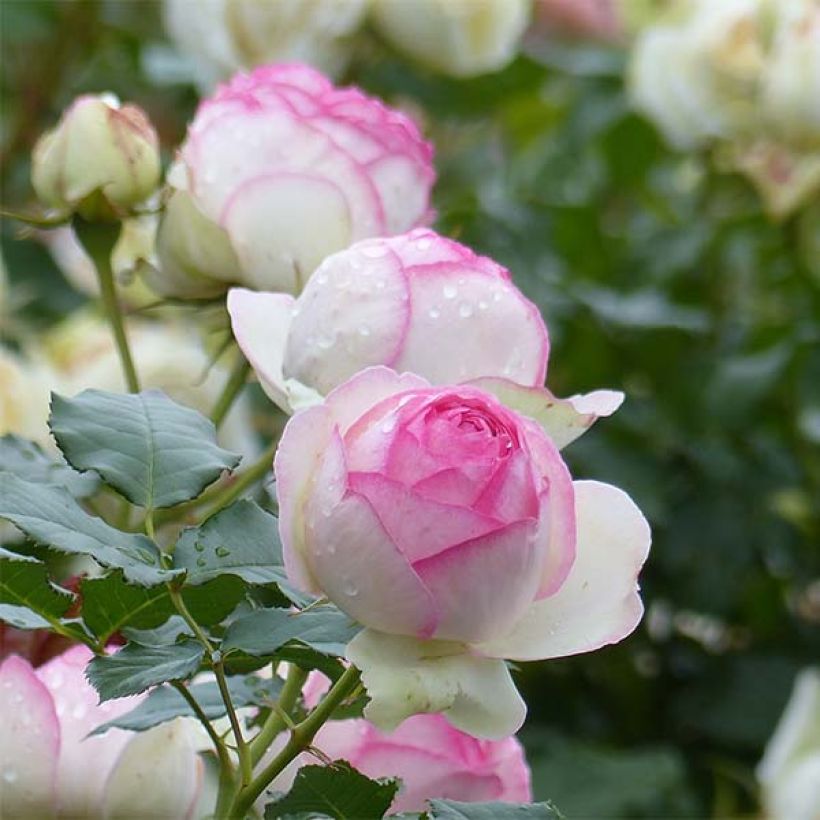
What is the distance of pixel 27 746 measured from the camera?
1.52ft

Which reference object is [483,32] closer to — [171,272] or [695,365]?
[695,365]

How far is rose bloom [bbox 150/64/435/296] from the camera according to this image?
572mm

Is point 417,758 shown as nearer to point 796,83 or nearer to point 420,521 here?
point 420,521

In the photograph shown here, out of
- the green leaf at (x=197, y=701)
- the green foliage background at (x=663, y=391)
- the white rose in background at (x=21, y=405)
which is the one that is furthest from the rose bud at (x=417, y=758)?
the green foliage background at (x=663, y=391)

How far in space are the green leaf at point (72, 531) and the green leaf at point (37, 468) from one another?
60mm

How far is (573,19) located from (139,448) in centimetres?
147

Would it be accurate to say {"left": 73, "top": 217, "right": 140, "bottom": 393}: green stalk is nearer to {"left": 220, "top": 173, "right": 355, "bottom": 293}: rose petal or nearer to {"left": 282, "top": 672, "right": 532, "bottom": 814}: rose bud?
{"left": 220, "top": 173, "right": 355, "bottom": 293}: rose petal

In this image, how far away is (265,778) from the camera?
1.34 ft

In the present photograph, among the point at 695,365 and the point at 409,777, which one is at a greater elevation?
the point at 409,777

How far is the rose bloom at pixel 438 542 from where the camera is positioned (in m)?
0.38

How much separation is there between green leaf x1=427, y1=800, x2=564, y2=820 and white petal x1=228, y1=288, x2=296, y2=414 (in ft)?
0.37

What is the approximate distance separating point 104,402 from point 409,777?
14 centimetres

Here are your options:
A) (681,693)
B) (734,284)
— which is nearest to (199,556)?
(681,693)

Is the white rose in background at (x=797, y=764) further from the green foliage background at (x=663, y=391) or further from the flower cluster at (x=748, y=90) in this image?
the flower cluster at (x=748, y=90)
